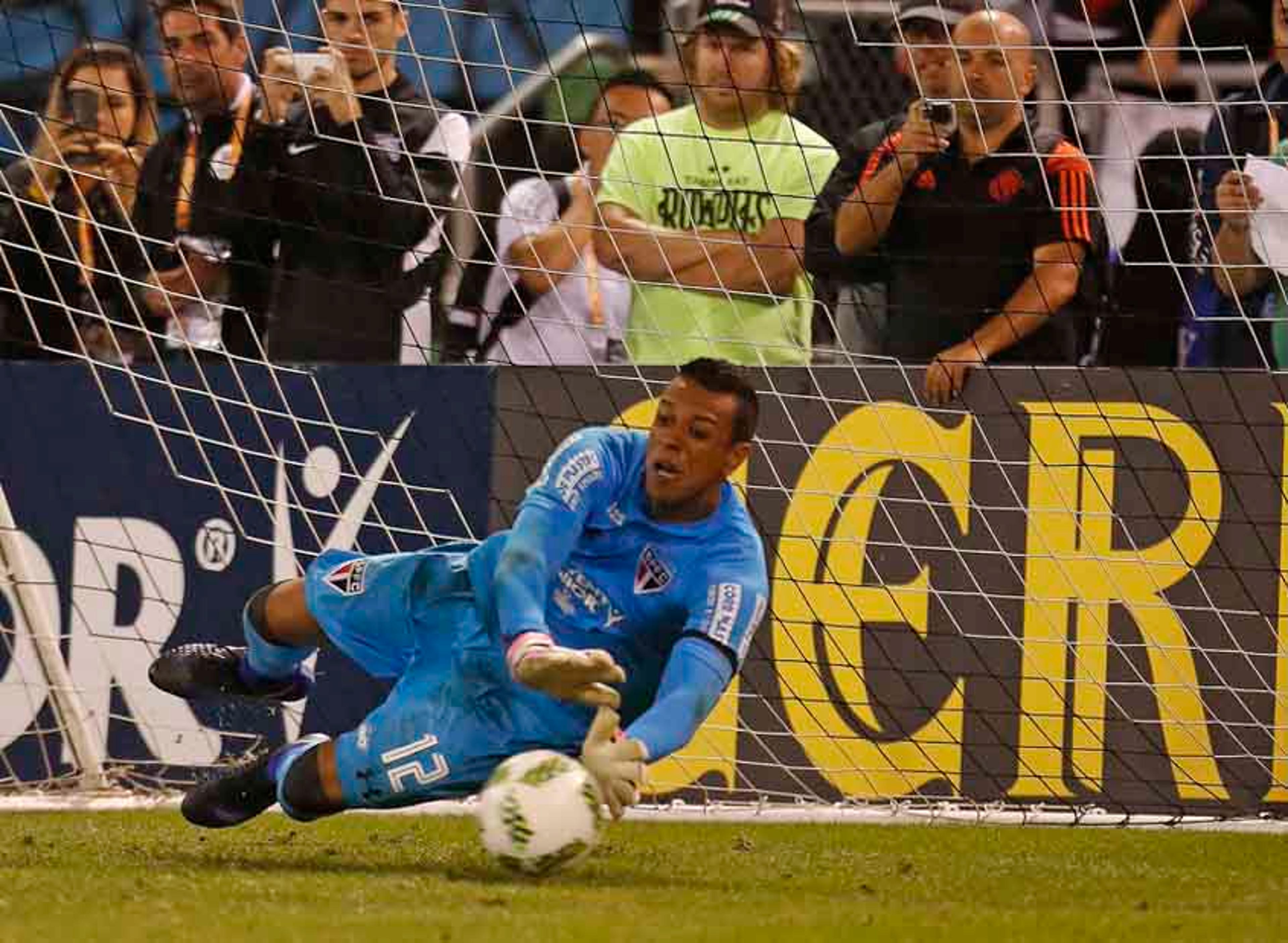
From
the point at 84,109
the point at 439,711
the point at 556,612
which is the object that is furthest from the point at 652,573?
the point at 84,109

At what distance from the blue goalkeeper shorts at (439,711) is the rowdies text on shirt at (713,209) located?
2.91 metres

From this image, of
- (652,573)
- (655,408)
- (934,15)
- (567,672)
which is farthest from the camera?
(655,408)

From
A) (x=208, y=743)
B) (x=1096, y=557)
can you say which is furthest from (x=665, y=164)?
(x=208, y=743)

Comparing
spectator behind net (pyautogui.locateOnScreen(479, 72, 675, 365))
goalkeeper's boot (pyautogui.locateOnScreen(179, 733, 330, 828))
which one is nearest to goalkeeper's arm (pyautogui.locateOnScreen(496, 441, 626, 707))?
goalkeeper's boot (pyautogui.locateOnScreen(179, 733, 330, 828))

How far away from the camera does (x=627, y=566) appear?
21.1 ft

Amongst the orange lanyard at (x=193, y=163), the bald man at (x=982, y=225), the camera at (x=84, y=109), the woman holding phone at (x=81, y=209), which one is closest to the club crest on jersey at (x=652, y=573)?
the bald man at (x=982, y=225)

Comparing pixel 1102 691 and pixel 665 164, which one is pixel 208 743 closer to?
pixel 665 164

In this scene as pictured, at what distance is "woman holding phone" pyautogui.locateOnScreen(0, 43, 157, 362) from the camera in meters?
8.99

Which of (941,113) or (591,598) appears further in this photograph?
(941,113)

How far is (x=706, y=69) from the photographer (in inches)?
358

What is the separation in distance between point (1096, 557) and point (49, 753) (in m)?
4.21

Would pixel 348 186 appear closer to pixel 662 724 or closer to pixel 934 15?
pixel 934 15

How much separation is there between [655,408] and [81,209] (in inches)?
94.9

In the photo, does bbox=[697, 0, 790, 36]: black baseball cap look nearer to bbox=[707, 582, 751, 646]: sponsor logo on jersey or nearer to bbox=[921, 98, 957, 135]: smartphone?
bbox=[921, 98, 957, 135]: smartphone
